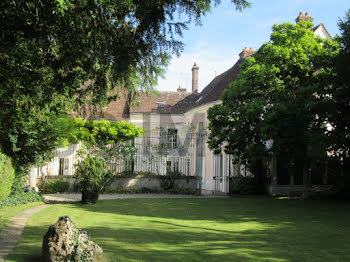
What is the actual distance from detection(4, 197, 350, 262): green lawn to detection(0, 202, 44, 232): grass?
60cm

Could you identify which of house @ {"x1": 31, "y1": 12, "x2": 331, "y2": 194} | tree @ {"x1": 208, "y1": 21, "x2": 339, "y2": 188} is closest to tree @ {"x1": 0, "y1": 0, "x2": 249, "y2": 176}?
Result: house @ {"x1": 31, "y1": 12, "x2": 331, "y2": 194}

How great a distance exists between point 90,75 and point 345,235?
21.5 ft

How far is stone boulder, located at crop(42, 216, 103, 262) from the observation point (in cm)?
470

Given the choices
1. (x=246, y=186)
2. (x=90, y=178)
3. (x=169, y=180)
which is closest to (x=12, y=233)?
(x=90, y=178)

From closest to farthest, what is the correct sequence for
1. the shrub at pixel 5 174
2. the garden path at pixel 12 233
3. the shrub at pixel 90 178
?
the garden path at pixel 12 233
the shrub at pixel 5 174
the shrub at pixel 90 178

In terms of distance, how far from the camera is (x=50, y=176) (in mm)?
17406

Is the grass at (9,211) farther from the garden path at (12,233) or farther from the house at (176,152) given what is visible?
the house at (176,152)

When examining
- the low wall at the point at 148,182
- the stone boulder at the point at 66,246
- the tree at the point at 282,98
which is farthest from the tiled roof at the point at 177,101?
the stone boulder at the point at 66,246

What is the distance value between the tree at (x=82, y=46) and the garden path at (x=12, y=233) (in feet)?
8.44

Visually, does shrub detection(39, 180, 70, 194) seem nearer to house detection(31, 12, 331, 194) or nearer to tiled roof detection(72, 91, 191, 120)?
house detection(31, 12, 331, 194)

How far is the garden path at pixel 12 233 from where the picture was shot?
5492mm

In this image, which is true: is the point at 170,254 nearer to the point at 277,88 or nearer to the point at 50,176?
the point at 277,88

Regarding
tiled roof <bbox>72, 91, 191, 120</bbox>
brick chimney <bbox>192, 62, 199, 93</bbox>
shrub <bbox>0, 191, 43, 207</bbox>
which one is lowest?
shrub <bbox>0, 191, 43, 207</bbox>

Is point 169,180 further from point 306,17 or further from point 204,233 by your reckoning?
point 306,17
